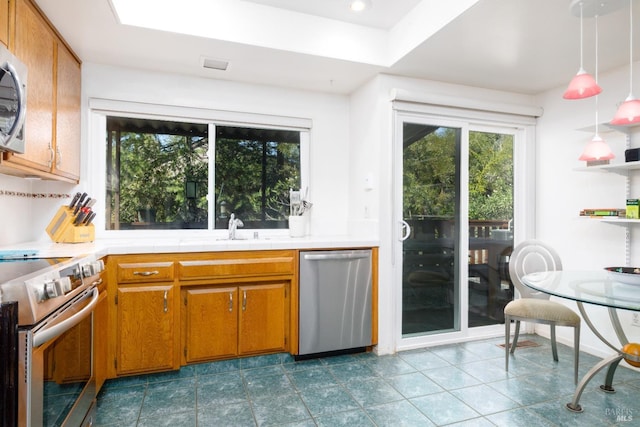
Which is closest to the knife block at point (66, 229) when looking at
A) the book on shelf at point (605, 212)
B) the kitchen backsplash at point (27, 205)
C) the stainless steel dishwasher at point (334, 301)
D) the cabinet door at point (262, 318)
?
the kitchen backsplash at point (27, 205)

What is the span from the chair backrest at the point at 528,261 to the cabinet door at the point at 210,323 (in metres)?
2.17

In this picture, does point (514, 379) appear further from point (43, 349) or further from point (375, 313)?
point (43, 349)

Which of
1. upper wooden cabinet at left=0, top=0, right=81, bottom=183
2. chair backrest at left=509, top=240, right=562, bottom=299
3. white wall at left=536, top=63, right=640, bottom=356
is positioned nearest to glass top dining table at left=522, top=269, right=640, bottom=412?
chair backrest at left=509, top=240, right=562, bottom=299

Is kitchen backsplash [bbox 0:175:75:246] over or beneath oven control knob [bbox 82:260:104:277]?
over

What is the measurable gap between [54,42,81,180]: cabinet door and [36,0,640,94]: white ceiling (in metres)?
0.15

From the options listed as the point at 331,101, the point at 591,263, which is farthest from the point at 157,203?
the point at 591,263

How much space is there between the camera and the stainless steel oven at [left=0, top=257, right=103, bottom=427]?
1.09 meters

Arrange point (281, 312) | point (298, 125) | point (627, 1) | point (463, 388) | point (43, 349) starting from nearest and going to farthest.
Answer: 1. point (43, 349)
2. point (627, 1)
3. point (463, 388)
4. point (281, 312)
5. point (298, 125)

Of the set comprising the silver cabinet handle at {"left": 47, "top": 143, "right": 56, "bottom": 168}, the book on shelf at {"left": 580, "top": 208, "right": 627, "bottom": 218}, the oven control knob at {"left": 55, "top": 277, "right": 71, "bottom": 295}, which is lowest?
the oven control knob at {"left": 55, "top": 277, "right": 71, "bottom": 295}

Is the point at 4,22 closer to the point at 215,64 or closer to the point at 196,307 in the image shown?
the point at 215,64

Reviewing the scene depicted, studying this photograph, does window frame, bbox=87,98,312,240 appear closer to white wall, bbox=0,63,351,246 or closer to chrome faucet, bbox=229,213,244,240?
white wall, bbox=0,63,351,246

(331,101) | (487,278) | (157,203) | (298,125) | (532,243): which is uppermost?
(331,101)

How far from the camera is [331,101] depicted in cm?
347

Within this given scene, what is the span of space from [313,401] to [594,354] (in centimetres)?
235
